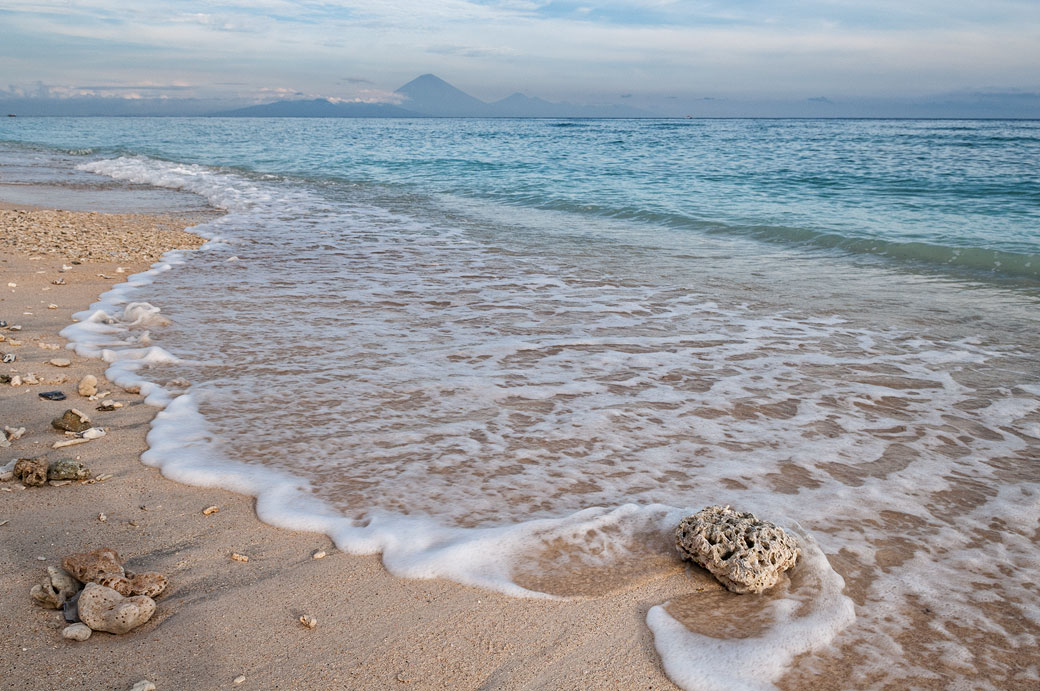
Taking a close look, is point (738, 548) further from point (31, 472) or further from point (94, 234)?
point (94, 234)

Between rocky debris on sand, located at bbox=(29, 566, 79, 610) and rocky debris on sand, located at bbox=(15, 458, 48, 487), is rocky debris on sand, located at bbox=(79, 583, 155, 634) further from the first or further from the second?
rocky debris on sand, located at bbox=(15, 458, 48, 487)

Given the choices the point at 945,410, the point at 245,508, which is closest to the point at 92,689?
the point at 245,508

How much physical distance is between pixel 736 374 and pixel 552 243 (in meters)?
5.39

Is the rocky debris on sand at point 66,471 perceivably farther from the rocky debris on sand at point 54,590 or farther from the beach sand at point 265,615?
the rocky debris on sand at point 54,590

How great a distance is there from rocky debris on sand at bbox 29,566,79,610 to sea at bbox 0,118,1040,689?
71 centimetres

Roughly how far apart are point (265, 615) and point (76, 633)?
49cm

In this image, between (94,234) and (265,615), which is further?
(94,234)

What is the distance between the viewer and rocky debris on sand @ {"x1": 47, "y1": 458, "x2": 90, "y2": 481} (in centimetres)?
277

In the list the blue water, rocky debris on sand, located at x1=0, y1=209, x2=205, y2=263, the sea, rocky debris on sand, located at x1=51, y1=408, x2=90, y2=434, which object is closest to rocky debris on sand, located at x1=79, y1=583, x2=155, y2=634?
the sea

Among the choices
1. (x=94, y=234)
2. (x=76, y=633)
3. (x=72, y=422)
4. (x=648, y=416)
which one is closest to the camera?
(x=76, y=633)

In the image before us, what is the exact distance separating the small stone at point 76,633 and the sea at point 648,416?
0.76m

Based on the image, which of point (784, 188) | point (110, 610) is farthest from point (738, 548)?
point (784, 188)

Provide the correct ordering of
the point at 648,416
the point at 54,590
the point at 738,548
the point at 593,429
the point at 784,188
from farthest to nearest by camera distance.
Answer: the point at 784,188, the point at 648,416, the point at 593,429, the point at 738,548, the point at 54,590

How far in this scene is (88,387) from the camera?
371 cm
